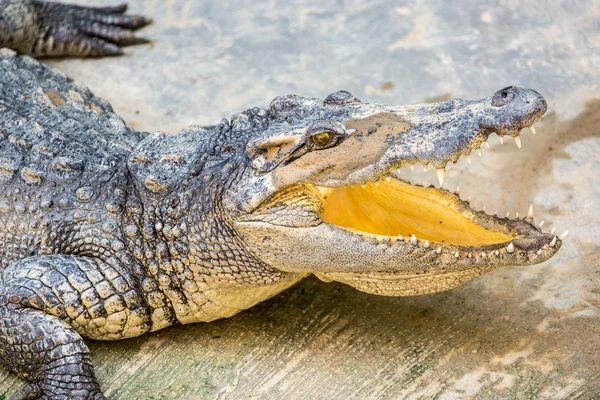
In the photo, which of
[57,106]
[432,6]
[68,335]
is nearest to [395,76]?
[432,6]

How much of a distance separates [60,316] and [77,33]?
3.34 meters

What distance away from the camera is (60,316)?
3.73 m

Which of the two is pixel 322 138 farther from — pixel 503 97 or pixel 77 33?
pixel 77 33

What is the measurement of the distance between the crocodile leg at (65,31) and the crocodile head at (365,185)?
3.08 m

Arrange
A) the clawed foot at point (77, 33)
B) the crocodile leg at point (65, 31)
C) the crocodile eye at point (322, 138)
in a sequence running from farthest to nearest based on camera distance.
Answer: the clawed foot at point (77, 33), the crocodile leg at point (65, 31), the crocodile eye at point (322, 138)

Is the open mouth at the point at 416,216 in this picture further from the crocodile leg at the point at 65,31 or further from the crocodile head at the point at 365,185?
the crocodile leg at the point at 65,31

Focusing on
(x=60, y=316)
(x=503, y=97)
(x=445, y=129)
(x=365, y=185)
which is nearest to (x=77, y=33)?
(x=60, y=316)

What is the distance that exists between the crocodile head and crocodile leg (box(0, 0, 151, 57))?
3.08m

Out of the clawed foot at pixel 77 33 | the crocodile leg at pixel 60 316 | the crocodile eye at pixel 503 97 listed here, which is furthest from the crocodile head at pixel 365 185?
the clawed foot at pixel 77 33

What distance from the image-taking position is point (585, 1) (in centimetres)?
651

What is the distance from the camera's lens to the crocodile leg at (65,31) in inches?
245

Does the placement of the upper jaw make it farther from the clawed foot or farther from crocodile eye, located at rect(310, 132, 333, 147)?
the clawed foot

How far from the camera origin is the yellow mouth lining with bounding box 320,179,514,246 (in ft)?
12.5

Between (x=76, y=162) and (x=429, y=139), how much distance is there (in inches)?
68.4
